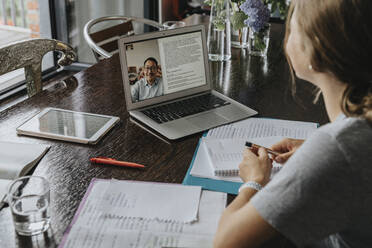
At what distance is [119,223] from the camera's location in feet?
2.72

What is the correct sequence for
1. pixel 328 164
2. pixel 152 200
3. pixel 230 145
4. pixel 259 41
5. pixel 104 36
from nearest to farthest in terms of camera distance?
pixel 328 164 → pixel 152 200 → pixel 230 145 → pixel 259 41 → pixel 104 36

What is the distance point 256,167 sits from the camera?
95 cm

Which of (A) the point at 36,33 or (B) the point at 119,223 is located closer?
(B) the point at 119,223

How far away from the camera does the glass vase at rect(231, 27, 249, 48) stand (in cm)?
203

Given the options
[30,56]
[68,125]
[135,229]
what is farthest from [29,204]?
[30,56]

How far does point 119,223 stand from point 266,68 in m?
1.18

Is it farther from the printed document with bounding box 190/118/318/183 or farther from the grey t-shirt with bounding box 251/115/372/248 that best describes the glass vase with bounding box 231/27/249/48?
the grey t-shirt with bounding box 251/115/372/248

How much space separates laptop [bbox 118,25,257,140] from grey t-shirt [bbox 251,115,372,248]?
0.54 meters

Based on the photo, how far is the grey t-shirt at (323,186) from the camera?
0.65m

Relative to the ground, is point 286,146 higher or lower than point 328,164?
lower

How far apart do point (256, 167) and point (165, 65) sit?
542mm

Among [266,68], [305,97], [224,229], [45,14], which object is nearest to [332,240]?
[224,229]

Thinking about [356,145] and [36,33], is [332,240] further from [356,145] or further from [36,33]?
[36,33]

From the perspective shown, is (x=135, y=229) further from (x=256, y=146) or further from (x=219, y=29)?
(x=219, y=29)
